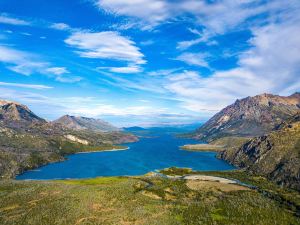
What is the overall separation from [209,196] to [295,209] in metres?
45.2

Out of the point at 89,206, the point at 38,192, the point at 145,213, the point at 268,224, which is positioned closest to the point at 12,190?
the point at 38,192

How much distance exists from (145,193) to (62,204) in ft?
170

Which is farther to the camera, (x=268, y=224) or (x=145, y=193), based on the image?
(x=145, y=193)

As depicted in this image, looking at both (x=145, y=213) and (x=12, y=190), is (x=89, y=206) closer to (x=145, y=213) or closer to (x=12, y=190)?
(x=145, y=213)

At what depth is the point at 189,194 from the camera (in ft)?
655

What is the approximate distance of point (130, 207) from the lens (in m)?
158

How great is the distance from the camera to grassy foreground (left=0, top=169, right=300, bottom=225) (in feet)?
468

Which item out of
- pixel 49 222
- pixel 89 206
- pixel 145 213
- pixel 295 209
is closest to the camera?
pixel 49 222

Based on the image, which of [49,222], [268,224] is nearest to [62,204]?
[49,222]

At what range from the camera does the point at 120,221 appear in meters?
139

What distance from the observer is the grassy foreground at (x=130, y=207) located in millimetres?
142600

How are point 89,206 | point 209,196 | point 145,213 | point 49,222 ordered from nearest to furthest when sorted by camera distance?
point 49,222, point 145,213, point 89,206, point 209,196

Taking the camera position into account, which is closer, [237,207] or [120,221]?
[120,221]

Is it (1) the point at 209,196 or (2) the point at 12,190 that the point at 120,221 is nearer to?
→ (1) the point at 209,196
